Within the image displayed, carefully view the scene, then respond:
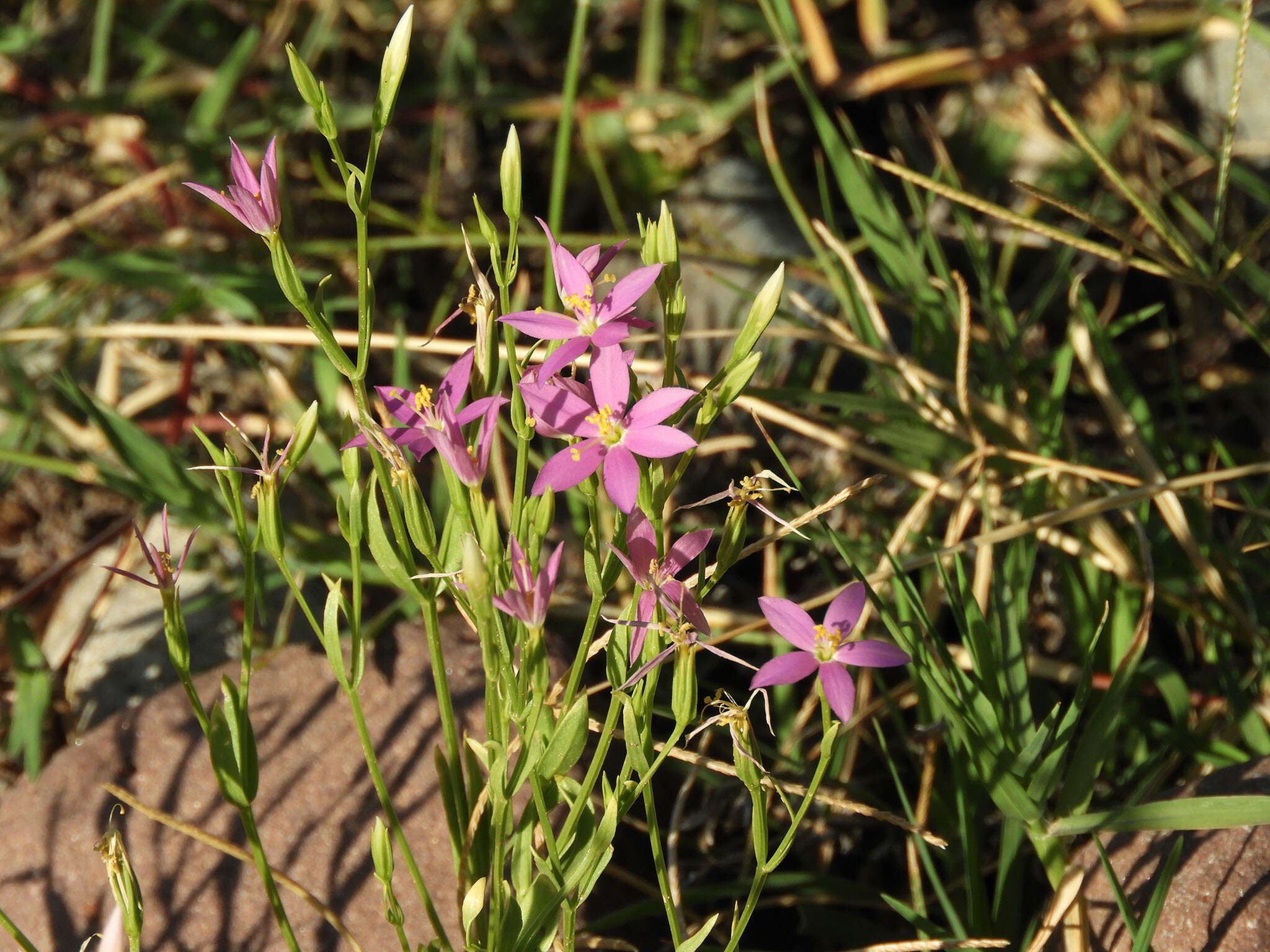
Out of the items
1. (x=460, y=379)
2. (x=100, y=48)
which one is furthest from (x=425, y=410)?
(x=100, y=48)

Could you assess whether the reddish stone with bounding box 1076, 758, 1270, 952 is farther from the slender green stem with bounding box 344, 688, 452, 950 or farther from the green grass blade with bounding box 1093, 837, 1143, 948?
the slender green stem with bounding box 344, 688, 452, 950

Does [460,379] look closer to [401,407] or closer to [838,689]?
[401,407]

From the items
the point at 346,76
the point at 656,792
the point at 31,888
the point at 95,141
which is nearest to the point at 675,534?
the point at 656,792

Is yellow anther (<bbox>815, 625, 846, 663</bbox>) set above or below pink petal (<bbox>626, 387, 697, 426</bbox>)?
below

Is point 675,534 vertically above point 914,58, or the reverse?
point 914,58

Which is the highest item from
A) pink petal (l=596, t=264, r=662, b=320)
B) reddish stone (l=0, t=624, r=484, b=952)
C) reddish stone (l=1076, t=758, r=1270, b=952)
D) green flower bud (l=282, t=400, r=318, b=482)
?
pink petal (l=596, t=264, r=662, b=320)

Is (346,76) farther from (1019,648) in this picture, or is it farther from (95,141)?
(1019,648)

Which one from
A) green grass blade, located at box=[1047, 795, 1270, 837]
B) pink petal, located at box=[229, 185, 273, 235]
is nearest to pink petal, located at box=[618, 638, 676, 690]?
pink petal, located at box=[229, 185, 273, 235]
